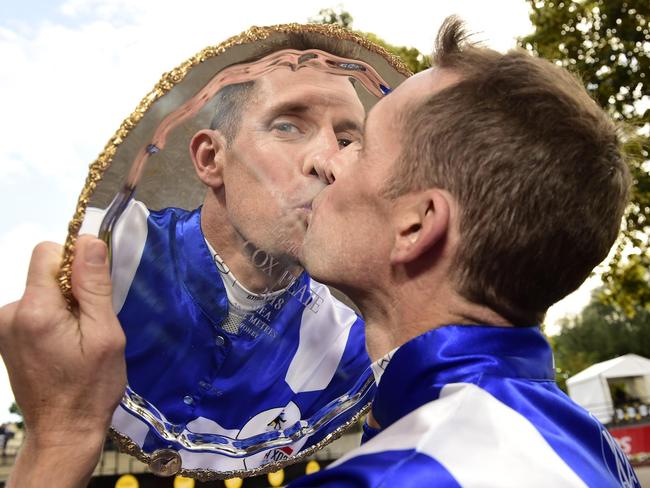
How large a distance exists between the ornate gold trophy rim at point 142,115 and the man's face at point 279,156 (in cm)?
10

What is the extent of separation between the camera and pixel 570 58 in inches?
376

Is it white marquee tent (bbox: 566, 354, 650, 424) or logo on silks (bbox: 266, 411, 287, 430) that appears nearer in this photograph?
logo on silks (bbox: 266, 411, 287, 430)

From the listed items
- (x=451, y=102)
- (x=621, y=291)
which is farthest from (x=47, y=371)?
(x=621, y=291)

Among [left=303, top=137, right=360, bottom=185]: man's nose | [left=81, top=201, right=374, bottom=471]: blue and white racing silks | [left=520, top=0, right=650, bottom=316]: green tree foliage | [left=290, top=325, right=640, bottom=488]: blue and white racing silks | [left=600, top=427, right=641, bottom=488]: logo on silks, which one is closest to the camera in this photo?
[left=290, top=325, right=640, bottom=488]: blue and white racing silks

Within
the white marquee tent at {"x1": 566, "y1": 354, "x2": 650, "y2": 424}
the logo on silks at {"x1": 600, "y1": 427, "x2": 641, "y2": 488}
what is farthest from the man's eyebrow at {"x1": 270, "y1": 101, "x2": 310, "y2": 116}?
the white marquee tent at {"x1": 566, "y1": 354, "x2": 650, "y2": 424}

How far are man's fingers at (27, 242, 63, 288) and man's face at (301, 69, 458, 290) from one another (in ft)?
1.82

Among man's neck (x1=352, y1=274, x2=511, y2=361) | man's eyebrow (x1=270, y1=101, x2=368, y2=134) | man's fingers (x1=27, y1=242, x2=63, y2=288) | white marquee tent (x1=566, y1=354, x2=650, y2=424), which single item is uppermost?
white marquee tent (x1=566, y1=354, x2=650, y2=424)

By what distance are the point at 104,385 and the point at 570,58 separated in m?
9.38

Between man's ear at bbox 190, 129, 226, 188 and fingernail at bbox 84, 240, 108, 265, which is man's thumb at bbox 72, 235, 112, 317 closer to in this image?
fingernail at bbox 84, 240, 108, 265

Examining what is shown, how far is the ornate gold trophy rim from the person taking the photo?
4.55ft

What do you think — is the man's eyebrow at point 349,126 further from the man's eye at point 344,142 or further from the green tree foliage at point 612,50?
the green tree foliage at point 612,50

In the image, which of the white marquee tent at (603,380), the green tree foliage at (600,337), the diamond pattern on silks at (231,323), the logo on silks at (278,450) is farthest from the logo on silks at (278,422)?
the green tree foliage at (600,337)

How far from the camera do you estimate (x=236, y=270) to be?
5.64 feet

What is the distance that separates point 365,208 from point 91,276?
0.61m
